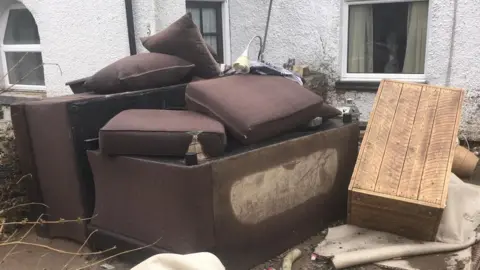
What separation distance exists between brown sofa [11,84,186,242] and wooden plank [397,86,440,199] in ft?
6.13

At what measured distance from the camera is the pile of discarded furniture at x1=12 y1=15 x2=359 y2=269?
2500 millimetres

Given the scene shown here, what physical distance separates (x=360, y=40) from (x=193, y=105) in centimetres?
349

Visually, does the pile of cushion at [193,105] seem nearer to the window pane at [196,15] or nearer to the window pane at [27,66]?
the window pane at [196,15]

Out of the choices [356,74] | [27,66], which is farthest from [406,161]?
[27,66]

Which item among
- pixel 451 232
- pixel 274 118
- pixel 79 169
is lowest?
pixel 451 232

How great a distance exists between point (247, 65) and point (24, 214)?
6.96 feet

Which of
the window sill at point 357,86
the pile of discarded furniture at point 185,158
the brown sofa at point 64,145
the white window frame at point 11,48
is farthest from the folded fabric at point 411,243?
the white window frame at point 11,48

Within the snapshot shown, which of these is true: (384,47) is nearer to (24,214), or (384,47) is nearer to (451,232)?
(451,232)

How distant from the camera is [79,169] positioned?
2934 millimetres

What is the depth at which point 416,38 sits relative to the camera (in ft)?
17.6

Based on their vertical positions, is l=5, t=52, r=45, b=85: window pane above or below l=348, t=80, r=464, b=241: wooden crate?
above

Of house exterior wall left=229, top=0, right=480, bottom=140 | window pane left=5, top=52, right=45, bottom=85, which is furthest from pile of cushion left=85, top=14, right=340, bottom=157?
window pane left=5, top=52, right=45, bottom=85

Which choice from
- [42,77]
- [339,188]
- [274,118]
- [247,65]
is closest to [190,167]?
[274,118]

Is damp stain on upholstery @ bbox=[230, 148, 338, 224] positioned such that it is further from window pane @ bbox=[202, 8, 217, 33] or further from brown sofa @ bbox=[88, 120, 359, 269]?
window pane @ bbox=[202, 8, 217, 33]
